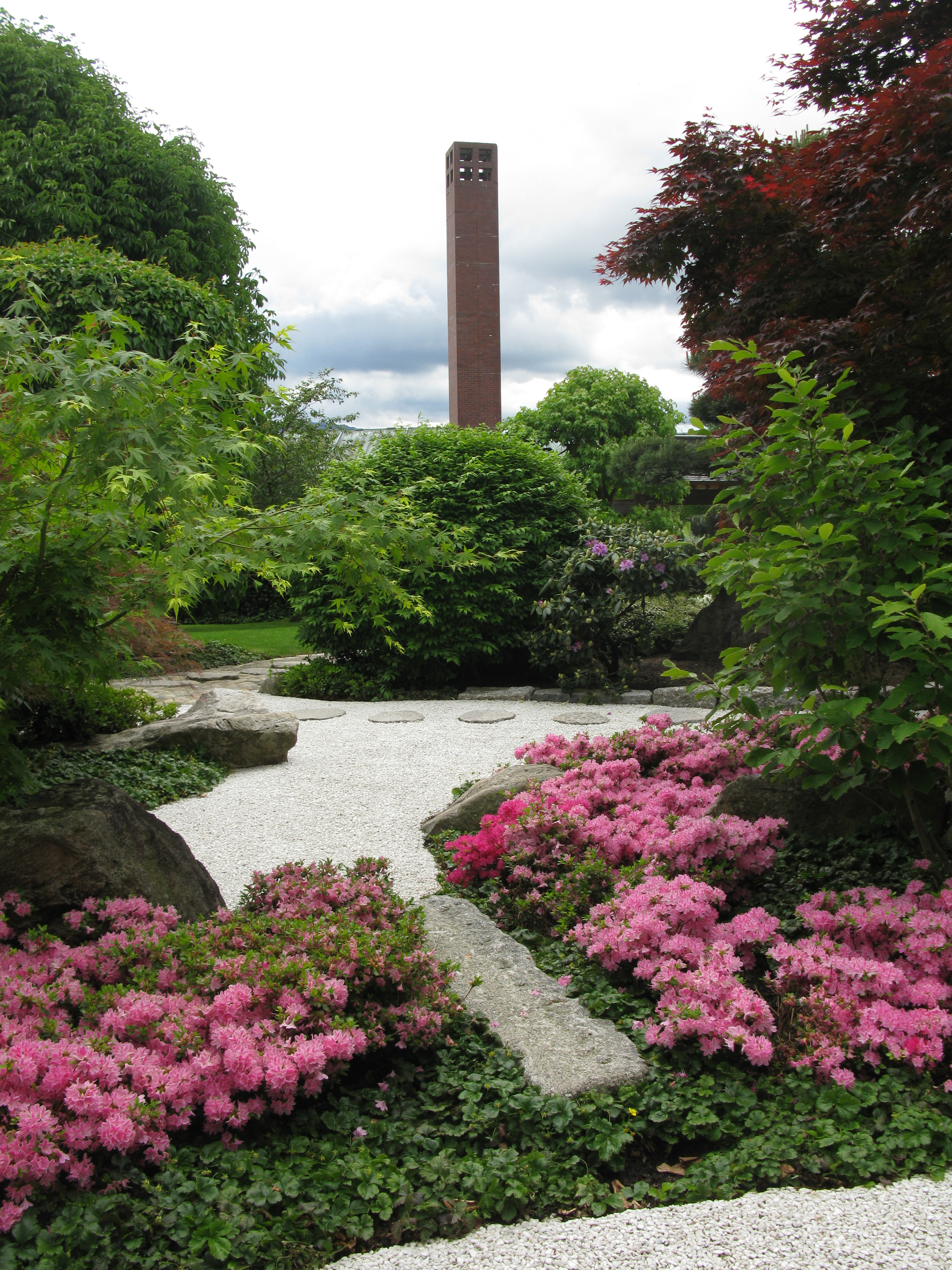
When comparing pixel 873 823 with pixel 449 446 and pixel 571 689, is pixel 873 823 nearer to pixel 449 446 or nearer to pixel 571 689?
pixel 571 689

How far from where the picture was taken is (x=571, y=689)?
8.05 metres

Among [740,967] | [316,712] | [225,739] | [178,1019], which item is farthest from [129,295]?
[740,967]

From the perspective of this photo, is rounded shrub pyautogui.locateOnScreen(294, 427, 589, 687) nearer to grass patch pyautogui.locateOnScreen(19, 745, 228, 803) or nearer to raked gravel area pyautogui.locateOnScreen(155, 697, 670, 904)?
raked gravel area pyautogui.locateOnScreen(155, 697, 670, 904)

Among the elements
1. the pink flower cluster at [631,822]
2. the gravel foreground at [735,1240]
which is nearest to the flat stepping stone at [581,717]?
the pink flower cluster at [631,822]

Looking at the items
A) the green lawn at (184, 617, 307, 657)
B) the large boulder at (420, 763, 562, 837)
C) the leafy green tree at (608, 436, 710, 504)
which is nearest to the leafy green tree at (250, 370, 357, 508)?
the green lawn at (184, 617, 307, 657)

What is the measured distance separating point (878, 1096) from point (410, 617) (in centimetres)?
665

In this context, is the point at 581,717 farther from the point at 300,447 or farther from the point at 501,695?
the point at 300,447

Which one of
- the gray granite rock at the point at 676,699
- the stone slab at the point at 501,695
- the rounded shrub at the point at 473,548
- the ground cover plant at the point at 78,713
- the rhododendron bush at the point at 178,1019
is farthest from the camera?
the rounded shrub at the point at 473,548

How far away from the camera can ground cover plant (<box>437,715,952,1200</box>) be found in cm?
198

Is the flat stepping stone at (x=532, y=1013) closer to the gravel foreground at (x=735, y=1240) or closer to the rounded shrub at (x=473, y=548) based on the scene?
the gravel foreground at (x=735, y=1240)

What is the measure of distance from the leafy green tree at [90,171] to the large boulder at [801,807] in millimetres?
14369

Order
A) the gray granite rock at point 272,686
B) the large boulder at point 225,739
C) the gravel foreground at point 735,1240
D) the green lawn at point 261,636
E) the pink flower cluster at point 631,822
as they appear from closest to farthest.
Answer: the gravel foreground at point 735,1240 < the pink flower cluster at point 631,822 < the large boulder at point 225,739 < the gray granite rock at point 272,686 < the green lawn at point 261,636

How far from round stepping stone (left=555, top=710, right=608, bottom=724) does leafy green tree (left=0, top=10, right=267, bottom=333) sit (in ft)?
38.2

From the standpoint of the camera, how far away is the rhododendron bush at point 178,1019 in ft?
5.93
